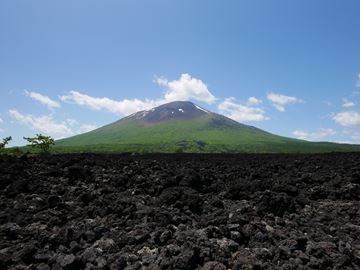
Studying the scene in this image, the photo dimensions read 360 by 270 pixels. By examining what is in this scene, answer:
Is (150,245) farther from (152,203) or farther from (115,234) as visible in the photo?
(152,203)

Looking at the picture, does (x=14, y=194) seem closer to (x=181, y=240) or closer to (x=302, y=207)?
(x=181, y=240)

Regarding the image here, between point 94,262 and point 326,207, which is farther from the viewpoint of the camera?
point 326,207

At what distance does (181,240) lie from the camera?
7086 mm

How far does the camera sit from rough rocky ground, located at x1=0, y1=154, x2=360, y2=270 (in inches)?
248

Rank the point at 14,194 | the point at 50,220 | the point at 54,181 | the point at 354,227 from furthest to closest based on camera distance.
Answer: the point at 54,181, the point at 14,194, the point at 50,220, the point at 354,227

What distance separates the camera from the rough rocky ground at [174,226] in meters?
6.30

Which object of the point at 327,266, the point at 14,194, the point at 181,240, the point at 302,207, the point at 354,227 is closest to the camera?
the point at 327,266

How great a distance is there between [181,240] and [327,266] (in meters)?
2.63

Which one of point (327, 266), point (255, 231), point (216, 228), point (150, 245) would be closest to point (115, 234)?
point (150, 245)

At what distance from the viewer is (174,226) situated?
329 inches

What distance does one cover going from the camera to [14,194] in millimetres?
11836

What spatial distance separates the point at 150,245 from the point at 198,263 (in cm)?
125

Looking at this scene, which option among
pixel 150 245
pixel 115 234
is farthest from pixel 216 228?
pixel 115 234

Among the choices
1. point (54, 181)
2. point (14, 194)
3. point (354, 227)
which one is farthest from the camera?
point (54, 181)
